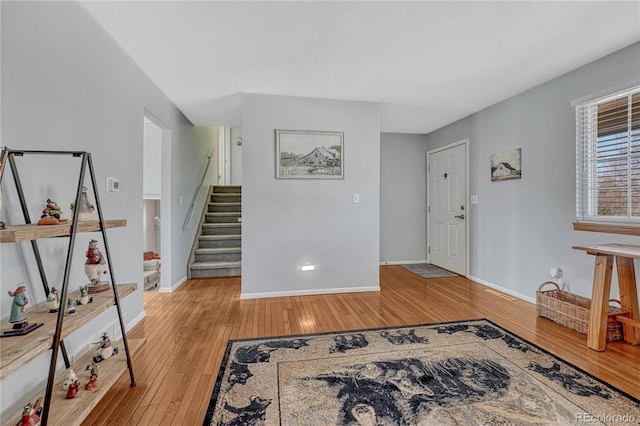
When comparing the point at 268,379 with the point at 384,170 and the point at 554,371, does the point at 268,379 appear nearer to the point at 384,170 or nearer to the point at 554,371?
the point at 554,371

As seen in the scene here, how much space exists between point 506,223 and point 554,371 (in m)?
2.07

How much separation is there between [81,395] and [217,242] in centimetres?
345

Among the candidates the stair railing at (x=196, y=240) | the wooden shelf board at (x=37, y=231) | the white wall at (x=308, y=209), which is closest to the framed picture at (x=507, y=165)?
the white wall at (x=308, y=209)

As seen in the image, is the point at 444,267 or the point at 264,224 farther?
the point at 444,267

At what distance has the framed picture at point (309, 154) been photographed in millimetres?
3332

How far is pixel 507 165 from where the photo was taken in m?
3.45

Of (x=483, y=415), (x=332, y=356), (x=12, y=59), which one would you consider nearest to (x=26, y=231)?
(x=12, y=59)

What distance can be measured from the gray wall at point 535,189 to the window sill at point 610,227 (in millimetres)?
171

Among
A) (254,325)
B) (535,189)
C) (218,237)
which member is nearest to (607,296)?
(535,189)

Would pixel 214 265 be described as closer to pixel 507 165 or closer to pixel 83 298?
pixel 83 298

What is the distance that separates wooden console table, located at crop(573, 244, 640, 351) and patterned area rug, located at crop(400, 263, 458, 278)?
2.14 meters

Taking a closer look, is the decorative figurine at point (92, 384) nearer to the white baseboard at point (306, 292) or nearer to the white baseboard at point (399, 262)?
the white baseboard at point (306, 292)

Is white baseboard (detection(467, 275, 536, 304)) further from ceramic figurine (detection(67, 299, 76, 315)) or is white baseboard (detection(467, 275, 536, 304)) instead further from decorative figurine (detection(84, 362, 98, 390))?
ceramic figurine (detection(67, 299, 76, 315))

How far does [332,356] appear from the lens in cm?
203
